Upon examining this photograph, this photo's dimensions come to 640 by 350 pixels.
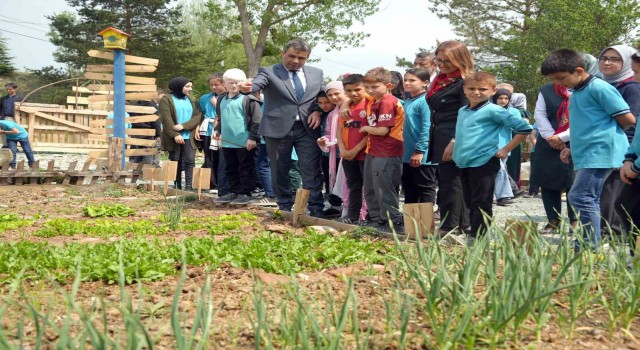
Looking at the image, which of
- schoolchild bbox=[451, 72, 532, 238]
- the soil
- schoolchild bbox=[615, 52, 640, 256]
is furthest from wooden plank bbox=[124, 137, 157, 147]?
schoolchild bbox=[615, 52, 640, 256]

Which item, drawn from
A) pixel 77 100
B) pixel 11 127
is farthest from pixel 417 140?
pixel 77 100

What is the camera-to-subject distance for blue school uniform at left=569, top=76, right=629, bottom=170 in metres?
4.32

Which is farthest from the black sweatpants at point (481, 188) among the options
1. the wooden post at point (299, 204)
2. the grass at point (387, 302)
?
the wooden post at point (299, 204)

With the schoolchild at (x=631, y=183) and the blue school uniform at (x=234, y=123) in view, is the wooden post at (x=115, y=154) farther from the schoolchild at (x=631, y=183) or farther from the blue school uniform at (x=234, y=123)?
the schoolchild at (x=631, y=183)

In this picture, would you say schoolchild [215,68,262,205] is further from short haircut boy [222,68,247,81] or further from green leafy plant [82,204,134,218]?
green leafy plant [82,204,134,218]

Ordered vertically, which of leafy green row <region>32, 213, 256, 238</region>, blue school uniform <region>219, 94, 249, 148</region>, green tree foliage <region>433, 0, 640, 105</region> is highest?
green tree foliage <region>433, 0, 640, 105</region>

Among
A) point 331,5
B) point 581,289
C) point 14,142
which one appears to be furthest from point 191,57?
point 581,289

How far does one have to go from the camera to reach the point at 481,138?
496cm

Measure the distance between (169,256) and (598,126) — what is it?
2.82 m

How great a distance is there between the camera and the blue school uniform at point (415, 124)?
598 centimetres

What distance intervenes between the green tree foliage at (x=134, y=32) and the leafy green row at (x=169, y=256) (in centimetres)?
3483

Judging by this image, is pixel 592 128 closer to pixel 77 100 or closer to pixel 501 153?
pixel 501 153

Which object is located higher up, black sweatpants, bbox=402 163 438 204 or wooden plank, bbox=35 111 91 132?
wooden plank, bbox=35 111 91 132

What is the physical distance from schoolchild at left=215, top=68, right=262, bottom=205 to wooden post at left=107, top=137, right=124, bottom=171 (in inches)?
128
